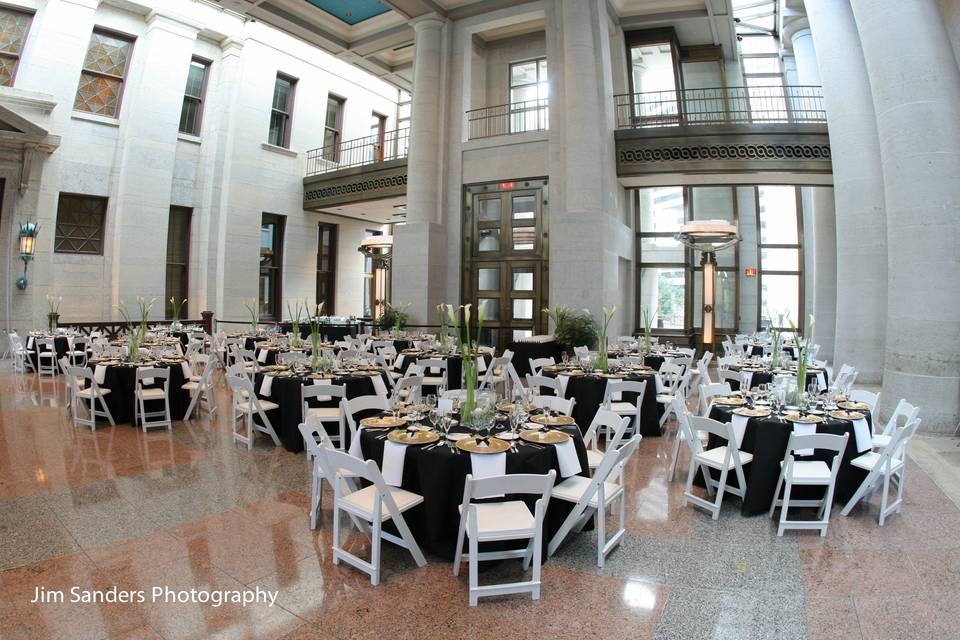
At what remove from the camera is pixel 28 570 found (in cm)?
304

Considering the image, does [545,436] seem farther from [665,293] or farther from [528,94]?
[665,293]

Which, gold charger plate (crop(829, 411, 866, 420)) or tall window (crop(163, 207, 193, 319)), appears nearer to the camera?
gold charger plate (crop(829, 411, 866, 420))

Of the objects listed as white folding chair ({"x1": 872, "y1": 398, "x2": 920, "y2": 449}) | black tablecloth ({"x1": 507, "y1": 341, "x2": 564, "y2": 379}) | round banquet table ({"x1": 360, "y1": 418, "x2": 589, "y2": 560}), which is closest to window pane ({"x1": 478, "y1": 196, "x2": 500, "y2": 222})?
black tablecloth ({"x1": 507, "y1": 341, "x2": 564, "y2": 379})

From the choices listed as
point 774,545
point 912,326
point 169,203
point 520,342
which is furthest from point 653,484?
point 169,203

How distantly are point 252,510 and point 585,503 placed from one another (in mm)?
2494

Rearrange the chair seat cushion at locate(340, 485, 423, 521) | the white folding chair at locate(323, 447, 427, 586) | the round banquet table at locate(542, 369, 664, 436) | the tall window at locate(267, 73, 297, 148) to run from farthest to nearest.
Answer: the tall window at locate(267, 73, 297, 148) < the round banquet table at locate(542, 369, 664, 436) < the chair seat cushion at locate(340, 485, 423, 521) < the white folding chair at locate(323, 447, 427, 586)

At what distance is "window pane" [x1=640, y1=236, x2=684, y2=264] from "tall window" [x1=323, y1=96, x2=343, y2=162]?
10.4 metres

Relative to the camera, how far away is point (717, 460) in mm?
4051

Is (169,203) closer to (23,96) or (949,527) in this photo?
(23,96)

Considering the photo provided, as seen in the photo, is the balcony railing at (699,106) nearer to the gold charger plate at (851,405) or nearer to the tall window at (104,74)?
the gold charger plate at (851,405)

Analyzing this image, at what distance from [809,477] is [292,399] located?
481cm

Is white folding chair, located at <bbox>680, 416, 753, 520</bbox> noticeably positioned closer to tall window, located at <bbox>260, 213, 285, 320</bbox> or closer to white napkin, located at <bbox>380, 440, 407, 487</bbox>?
white napkin, located at <bbox>380, 440, 407, 487</bbox>

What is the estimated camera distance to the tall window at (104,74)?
13492mm

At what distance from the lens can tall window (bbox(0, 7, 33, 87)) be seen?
40.9 feet
